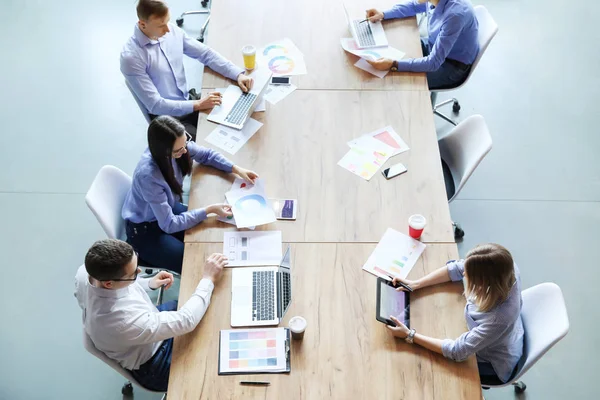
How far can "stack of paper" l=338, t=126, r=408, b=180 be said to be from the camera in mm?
3039

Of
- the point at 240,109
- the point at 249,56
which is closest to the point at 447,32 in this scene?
the point at 249,56

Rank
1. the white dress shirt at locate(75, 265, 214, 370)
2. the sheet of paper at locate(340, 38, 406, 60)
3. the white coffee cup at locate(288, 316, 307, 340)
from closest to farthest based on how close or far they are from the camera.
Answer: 1. the white dress shirt at locate(75, 265, 214, 370)
2. the white coffee cup at locate(288, 316, 307, 340)
3. the sheet of paper at locate(340, 38, 406, 60)

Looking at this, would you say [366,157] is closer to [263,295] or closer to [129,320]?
[263,295]

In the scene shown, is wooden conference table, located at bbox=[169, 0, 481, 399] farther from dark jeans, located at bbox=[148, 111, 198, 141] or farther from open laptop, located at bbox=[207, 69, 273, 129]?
dark jeans, located at bbox=[148, 111, 198, 141]

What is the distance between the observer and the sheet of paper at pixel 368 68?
3.50 metres

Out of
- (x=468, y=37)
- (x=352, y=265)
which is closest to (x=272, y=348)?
(x=352, y=265)

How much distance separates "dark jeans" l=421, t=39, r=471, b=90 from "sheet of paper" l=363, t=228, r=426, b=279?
1.52 m

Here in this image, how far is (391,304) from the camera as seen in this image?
253 centimetres

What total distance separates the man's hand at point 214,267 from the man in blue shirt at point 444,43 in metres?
1.64

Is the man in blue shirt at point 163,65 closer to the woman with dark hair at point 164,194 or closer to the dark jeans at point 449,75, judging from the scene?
the woman with dark hair at point 164,194

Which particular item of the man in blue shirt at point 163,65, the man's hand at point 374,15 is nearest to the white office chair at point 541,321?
the man in blue shirt at point 163,65

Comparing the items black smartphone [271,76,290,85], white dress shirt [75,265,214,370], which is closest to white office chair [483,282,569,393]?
white dress shirt [75,265,214,370]

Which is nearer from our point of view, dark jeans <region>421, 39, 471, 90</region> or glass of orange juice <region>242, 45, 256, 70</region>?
glass of orange juice <region>242, 45, 256, 70</region>

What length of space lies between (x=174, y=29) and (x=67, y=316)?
1.88 m
